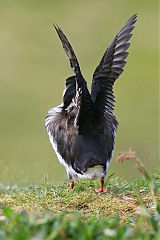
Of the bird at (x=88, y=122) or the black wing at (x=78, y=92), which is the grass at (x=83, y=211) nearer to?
the bird at (x=88, y=122)

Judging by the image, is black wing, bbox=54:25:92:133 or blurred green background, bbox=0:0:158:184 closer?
black wing, bbox=54:25:92:133

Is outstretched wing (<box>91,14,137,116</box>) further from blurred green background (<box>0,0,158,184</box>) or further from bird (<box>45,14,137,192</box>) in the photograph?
blurred green background (<box>0,0,158,184</box>)

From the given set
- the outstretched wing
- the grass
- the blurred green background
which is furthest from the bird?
the blurred green background

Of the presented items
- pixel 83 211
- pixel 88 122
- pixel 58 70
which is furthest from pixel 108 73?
pixel 58 70

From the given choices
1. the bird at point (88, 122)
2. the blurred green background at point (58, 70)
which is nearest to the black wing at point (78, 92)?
the bird at point (88, 122)

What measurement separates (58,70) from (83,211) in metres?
20.5

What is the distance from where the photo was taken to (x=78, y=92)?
8969 mm

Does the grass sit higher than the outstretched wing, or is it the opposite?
the outstretched wing

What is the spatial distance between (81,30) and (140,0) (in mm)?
4541

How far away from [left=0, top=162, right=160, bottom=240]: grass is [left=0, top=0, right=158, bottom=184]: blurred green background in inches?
277

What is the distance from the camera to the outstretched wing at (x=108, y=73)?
9711 millimetres

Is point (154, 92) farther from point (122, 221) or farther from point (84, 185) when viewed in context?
point (122, 221)

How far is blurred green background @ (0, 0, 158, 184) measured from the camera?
21.4 meters

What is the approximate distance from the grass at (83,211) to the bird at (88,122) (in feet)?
0.89
